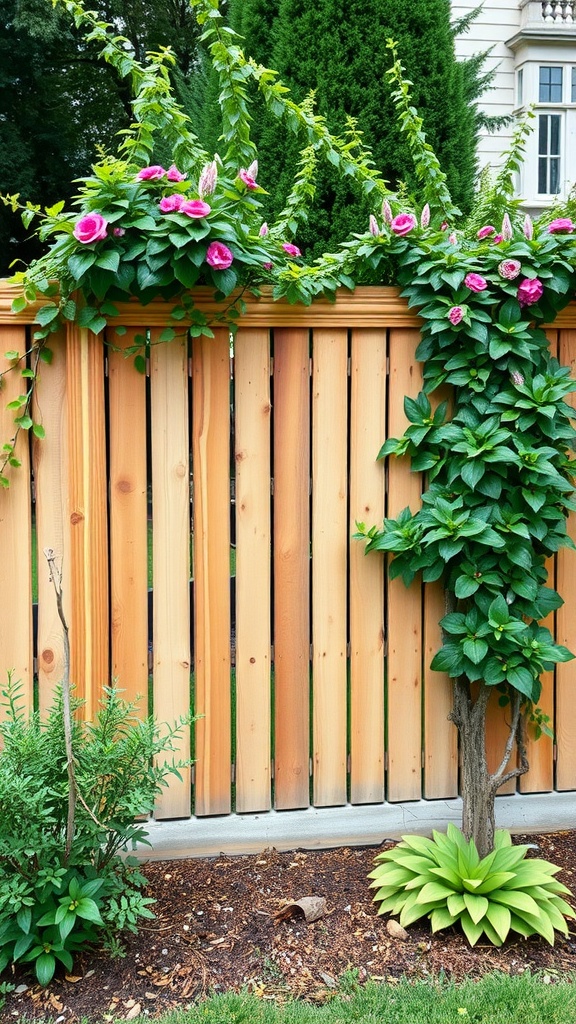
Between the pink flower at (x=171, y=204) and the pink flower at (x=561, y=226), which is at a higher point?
the pink flower at (x=561, y=226)

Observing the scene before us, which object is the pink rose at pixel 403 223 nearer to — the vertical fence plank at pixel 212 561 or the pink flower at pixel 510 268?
the pink flower at pixel 510 268

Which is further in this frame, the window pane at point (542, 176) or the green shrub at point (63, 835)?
the window pane at point (542, 176)

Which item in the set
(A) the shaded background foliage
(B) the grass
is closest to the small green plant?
(B) the grass

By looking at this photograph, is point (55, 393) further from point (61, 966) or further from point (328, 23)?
point (328, 23)

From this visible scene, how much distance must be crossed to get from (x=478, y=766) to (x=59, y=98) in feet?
48.3

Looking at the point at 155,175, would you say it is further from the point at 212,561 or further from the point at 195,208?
the point at 212,561

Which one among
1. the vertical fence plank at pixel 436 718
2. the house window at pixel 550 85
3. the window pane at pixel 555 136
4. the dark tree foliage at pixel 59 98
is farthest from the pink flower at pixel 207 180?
the dark tree foliage at pixel 59 98

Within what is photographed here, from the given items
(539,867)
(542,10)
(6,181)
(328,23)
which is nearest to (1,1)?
(6,181)

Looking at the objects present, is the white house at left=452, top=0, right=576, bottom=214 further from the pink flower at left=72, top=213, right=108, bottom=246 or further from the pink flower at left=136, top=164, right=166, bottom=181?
the pink flower at left=72, top=213, right=108, bottom=246

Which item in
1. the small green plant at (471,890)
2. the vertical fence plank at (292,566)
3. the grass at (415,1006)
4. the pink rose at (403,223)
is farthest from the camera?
the vertical fence plank at (292,566)

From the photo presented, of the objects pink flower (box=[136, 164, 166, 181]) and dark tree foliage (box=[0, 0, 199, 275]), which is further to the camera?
dark tree foliage (box=[0, 0, 199, 275])

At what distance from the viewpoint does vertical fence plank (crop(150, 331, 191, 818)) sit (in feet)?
8.46

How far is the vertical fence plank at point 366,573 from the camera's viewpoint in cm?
270

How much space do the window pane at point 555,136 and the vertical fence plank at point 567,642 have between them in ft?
28.3
